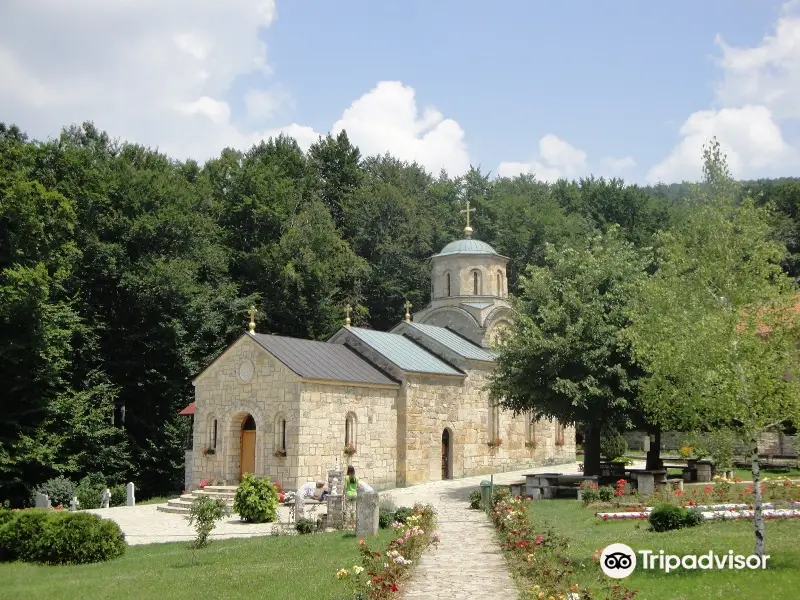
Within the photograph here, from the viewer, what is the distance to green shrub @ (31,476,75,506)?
89.4 ft

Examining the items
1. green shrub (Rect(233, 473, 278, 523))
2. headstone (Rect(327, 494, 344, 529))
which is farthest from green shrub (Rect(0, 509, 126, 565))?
headstone (Rect(327, 494, 344, 529))

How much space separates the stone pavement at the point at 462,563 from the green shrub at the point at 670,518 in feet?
10.2

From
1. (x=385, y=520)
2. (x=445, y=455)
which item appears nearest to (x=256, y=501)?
(x=385, y=520)

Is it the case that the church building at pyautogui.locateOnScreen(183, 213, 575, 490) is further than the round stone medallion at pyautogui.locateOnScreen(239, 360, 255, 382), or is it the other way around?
the round stone medallion at pyautogui.locateOnScreen(239, 360, 255, 382)

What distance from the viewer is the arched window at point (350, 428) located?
25.7 m

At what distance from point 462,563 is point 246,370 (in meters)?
14.3

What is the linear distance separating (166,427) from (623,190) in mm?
36126

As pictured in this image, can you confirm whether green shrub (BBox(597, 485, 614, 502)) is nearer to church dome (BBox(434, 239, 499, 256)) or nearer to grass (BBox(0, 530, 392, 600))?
grass (BBox(0, 530, 392, 600))

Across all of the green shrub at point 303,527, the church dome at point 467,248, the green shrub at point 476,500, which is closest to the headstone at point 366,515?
the green shrub at point 303,527

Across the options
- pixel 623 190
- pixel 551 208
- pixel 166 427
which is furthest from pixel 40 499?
pixel 623 190

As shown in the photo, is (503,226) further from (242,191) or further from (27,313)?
(27,313)

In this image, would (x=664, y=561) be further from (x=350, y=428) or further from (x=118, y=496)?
(x=118, y=496)

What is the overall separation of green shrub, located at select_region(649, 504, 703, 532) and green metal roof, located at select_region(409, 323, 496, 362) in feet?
50.9

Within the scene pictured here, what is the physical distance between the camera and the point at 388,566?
11070 millimetres
